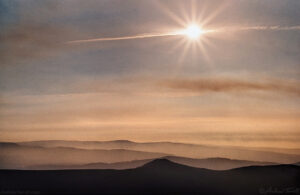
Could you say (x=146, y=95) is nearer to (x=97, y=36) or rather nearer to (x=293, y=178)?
(x=97, y=36)

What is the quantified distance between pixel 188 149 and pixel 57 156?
1.38 meters

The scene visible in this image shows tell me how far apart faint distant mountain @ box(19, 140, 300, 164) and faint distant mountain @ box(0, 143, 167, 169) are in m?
0.04

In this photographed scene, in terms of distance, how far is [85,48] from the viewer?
560 centimetres

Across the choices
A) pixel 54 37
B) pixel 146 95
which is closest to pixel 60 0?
pixel 54 37

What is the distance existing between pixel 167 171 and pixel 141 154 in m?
0.32

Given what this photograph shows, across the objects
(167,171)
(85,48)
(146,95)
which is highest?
(85,48)

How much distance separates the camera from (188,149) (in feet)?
17.9

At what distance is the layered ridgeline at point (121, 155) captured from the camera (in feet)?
17.7
